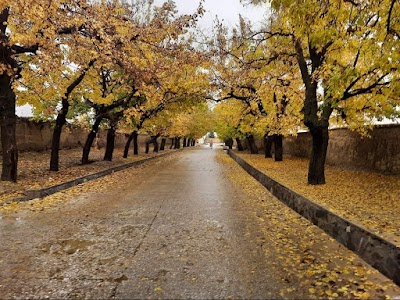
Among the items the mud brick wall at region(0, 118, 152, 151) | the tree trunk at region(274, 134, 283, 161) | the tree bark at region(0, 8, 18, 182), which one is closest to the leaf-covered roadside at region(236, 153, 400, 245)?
the tree trunk at region(274, 134, 283, 161)

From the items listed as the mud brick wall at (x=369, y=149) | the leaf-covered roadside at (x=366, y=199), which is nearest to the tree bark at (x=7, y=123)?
the leaf-covered roadside at (x=366, y=199)

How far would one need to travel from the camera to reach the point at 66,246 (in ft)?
17.9

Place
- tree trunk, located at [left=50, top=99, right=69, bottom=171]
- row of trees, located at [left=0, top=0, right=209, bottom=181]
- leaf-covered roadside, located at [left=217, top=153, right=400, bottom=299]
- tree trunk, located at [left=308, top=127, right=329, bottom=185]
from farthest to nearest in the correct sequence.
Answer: tree trunk, located at [left=50, top=99, right=69, bottom=171], tree trunk, located at [left=308, top=127, right=329, bottom=185], row of trees, located at [left=0, top=0, right=209, bottom=181], leaf-covered roadside, located at [left=217, top=153, right=400, bottom=299]

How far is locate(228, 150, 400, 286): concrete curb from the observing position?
435 cm

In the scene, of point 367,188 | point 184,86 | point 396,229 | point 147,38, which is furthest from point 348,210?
point 184,86

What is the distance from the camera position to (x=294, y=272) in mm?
4434

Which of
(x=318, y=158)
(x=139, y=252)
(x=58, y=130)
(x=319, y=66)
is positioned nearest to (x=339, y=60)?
(x=319, y=66)

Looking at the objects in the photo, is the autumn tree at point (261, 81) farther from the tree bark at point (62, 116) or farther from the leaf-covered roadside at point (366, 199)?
the tree bark at point (62, 116)

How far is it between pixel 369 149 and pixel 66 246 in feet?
44.9

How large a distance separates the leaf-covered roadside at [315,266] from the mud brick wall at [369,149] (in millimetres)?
8020

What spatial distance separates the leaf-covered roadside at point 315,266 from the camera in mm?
3869

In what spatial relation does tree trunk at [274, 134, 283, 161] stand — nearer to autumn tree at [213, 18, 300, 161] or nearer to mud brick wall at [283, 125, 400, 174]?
autumn tree at [213, 18, 300, 161]

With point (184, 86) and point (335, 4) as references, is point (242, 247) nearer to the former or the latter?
point (335, 4)

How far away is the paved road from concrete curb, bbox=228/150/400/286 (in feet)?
4.05
